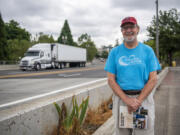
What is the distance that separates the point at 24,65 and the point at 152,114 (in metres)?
25.9

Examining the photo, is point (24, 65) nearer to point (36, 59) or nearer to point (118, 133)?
point (36, 59)

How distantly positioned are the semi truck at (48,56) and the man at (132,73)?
25.2m

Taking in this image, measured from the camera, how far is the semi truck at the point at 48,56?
27025 mm

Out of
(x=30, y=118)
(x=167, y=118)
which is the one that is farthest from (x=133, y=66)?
(x=167, y=118)

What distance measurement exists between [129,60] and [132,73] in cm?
15

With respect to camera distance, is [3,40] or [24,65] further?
[3,40]

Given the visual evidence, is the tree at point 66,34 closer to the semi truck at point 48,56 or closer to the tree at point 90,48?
the tree at point 90,48

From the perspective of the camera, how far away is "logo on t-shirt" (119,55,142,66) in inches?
94.0

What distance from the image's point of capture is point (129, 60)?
2.41m

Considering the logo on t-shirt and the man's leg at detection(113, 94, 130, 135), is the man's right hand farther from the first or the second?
the logo on t-shirt

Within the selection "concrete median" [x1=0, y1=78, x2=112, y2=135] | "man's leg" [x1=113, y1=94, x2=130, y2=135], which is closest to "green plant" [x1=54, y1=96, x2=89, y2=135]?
"concrete median" [x1=0, y1=78, x2=112, y2=135]

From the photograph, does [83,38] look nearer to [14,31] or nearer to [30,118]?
[14,31]

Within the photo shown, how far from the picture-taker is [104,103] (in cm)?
581

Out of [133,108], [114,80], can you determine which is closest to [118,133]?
[133,108]
